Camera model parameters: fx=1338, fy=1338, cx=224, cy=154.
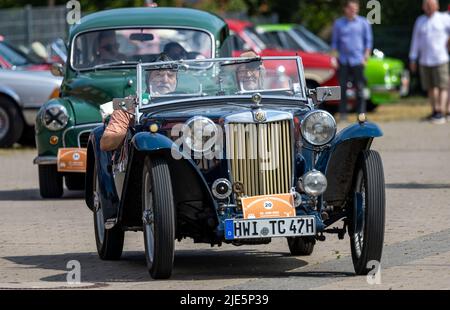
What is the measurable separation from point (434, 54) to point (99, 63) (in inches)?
388

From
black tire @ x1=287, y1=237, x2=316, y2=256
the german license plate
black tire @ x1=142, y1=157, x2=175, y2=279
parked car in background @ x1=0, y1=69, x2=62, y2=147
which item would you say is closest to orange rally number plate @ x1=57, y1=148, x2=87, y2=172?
black tire @ x1=287, y1=237, x2=316, y2=256

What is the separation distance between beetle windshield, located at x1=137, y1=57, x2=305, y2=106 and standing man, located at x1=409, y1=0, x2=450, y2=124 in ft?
44.2

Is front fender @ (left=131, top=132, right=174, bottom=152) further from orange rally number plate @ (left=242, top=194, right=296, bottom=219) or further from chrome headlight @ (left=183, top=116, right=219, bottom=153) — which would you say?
orange rally number plate @ (left=242, top=194, right=296, bottom=219)

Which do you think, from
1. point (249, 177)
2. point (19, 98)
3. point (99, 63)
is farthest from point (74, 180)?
point (249, 177)

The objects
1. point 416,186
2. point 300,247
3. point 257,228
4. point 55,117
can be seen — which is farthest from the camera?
point 416,186

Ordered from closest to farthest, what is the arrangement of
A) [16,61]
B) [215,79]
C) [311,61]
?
[215,79], [16,61], [311,61]

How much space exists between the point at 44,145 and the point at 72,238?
3.17 meters

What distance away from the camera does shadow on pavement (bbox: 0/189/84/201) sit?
14.5 meters

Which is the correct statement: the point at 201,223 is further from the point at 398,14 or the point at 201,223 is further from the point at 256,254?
the point at 398,14

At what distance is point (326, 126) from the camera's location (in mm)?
8688

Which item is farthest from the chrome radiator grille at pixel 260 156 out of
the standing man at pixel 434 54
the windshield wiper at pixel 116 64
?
the standing man at pixel 434 54

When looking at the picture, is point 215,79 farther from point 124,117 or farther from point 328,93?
point 328,93

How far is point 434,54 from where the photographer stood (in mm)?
23094

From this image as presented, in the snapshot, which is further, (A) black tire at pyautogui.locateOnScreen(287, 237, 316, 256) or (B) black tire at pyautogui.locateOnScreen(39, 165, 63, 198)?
(B) black tire at pyautogui.locateOnScreen(39, 165, 63, 198)
